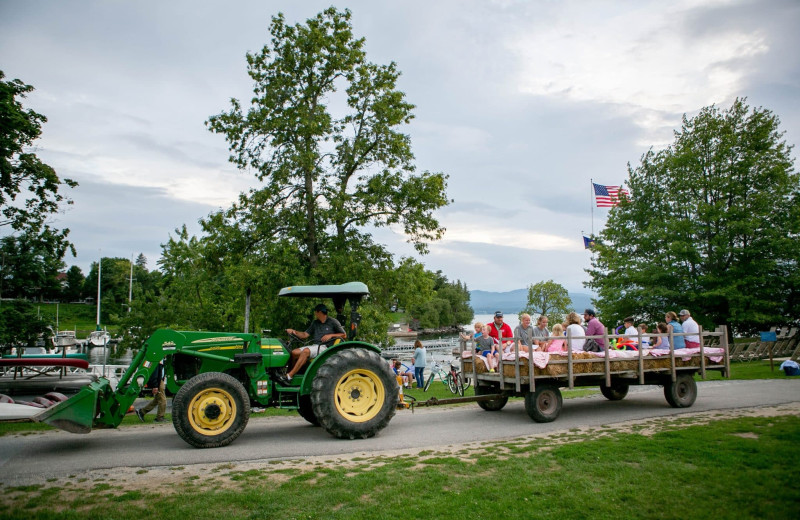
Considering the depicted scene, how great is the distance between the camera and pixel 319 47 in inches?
829

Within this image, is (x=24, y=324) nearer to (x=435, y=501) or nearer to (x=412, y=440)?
(x=412, y=440)

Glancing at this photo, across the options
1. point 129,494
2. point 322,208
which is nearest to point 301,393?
point 129,494

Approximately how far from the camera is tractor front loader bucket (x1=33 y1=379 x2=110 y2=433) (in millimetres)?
7660

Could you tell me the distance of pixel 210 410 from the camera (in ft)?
27.0

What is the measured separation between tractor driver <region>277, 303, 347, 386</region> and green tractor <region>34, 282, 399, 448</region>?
12cm

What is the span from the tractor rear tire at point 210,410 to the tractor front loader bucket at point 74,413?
107cm

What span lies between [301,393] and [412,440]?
1.92 metres

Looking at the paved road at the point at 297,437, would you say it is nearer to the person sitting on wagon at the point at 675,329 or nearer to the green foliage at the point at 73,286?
the person sitting on wagon at the point at 675,329

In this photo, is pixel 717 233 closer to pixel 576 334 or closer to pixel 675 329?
pixel 675 329

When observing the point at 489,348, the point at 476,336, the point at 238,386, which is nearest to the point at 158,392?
the point at 238,386

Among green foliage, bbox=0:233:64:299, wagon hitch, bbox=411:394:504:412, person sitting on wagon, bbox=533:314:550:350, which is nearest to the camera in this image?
wagon hitch, bbox=411:394:504:412

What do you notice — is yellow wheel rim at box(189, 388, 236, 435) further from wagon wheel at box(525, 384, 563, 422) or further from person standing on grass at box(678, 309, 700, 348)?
person standing on grass at box(678, 309, 700, 348)

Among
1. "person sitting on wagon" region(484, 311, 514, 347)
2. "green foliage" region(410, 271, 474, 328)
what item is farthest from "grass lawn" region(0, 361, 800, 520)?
"green foliage" region(410, 271, 474, 328)

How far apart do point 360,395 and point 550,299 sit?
2192 inches
